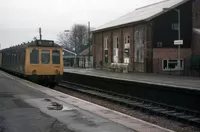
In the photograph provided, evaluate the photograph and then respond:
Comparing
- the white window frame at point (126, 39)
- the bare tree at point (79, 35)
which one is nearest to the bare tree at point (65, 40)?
the bare tree at point (79, 35)

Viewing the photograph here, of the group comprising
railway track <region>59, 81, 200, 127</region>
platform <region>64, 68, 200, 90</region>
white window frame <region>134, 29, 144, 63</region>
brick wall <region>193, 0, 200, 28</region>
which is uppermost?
brick wall <region>193, 0, 200, 28</region>

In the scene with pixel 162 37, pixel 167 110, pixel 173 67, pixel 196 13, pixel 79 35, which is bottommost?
pixel 167 110

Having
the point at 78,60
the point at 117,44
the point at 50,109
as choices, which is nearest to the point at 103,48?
the point at 117,44

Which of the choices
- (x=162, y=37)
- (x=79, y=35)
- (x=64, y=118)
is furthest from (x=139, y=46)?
(x=79, y=35)

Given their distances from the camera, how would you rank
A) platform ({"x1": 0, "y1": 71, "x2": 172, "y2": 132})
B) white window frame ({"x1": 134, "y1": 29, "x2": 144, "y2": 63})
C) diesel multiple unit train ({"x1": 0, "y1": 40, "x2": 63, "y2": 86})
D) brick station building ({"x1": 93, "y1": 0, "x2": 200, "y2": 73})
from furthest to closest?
white window frame ({"x1": 134, "y1": 29, "x2": 144, "y2": 63}) < brick station building ({"x1": 93, "y1": 0, "x2": 200, "y2": 73}) < diesel multiple unit train ({"x1": 0, "y1": 40, "x2": 63, "y2": 86}) < platform ({"x1": 0, "y1": 71, "x2": 172, "y2": 132})

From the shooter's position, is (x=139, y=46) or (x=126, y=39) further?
(x=126, y=39)

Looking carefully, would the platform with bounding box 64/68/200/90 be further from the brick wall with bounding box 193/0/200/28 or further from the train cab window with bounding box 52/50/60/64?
the brick wall with bounding box 193/0/200/28

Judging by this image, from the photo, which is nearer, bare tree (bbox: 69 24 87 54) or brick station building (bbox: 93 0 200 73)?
brick station building (bbox: 93 0 200 73)

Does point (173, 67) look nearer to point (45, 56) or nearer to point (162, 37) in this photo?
point (162, 37)

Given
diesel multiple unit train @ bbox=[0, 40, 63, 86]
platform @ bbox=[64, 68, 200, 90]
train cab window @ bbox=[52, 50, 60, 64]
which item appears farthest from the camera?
train cab window @ bbox=[52, 50, 60, 64]

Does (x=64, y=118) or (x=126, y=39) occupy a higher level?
(x=126, y=39)

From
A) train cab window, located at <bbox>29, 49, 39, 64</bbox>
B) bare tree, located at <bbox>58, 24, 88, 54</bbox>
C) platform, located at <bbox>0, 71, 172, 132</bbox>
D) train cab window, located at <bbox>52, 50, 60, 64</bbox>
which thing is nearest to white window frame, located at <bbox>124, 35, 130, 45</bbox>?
train cab window, located at <bbox>52, 50, 60, 64</bbox>

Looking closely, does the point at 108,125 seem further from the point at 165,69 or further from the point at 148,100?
the point at 165,69

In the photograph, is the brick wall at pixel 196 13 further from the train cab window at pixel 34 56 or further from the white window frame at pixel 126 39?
the train cab window at pixel 34 56
